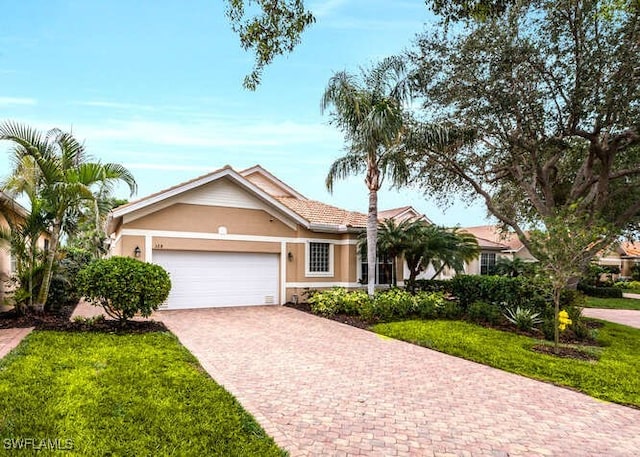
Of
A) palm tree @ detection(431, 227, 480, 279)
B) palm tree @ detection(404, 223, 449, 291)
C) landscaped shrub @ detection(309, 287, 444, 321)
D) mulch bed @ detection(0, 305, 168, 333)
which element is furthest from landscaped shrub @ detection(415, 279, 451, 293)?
mulch bed @ detection(0, 305, 168, 333)

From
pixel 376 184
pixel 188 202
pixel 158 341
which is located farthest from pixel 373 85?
pixel 158 341

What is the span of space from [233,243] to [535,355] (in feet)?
34.3

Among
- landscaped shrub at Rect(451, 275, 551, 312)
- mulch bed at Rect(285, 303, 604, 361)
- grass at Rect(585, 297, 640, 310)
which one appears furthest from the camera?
grass at Rect(585, 297, 640, 310)

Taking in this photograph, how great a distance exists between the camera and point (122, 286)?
993 centimetres

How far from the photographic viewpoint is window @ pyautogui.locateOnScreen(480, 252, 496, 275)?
1071 inches

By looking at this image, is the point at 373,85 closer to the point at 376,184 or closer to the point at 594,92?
the point at 376,184

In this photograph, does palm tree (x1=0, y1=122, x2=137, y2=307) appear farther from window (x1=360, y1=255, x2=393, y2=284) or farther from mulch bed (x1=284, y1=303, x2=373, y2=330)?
window (x1=360, y1=255, x2=393, y2=284)

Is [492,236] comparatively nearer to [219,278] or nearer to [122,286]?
[219,278]

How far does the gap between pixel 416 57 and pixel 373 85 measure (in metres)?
1.84

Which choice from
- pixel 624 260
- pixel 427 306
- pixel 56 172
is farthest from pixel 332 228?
pixel 624 260

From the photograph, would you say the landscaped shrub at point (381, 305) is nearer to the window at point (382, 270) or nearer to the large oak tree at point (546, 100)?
the window at point (382, 270)

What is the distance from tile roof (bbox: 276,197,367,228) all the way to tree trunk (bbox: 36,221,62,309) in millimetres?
8051

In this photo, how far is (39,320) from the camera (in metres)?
10.6

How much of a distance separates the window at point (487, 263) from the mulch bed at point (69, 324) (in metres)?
21.9
